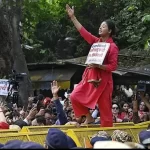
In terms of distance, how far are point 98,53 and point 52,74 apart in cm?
2071

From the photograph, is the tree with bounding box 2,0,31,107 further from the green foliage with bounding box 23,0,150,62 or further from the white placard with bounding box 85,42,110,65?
the white placard with bounding box 85,42,110,65

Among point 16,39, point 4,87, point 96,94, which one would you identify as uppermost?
point 16,39

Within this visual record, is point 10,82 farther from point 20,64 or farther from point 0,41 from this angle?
point 20,64

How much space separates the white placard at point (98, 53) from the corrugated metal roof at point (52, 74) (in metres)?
18.7

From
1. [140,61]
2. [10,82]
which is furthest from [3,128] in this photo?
[140,61]

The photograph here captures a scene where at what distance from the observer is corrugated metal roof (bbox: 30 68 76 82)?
26203mm

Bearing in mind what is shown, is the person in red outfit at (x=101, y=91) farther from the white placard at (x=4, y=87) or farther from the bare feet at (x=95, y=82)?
the white placard at (x=4, y=87)

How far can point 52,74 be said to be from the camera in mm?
27562

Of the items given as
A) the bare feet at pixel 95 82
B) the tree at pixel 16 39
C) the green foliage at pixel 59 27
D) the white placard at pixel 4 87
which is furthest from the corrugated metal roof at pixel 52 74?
the bare feet at pixel 95 82

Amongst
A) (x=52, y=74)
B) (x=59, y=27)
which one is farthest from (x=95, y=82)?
(x=59, y=27)

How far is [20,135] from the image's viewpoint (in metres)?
5.83

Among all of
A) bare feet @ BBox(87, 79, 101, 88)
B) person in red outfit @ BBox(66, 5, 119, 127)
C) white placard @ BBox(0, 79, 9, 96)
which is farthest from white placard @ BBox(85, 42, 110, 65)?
white placard @ BBox(0, 79, 9, 96)

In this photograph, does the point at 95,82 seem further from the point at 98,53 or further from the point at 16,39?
the point at 16,39

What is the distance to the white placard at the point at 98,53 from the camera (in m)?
6.85
